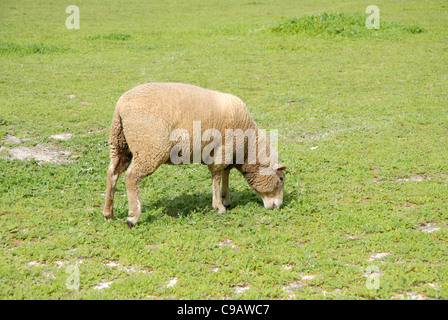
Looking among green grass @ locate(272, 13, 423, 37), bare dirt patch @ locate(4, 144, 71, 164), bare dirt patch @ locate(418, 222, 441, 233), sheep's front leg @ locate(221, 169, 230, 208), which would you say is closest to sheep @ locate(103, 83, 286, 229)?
sheep's front leg @ locate(221, 169, 230, 208)

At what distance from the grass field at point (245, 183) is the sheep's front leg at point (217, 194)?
122mm

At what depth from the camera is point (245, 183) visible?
8469 millimetres

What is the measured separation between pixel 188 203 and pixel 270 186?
4.37 ft

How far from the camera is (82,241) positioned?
20.3 ft

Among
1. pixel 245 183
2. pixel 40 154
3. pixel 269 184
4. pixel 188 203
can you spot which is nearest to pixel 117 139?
pixel 188 203

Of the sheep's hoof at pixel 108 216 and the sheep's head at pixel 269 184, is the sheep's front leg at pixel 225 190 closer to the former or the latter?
the sheep's head at pixel 269 184

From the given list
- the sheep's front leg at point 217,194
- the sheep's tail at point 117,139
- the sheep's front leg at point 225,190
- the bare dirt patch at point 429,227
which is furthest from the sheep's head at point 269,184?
the bare dirt patch at point 429,227

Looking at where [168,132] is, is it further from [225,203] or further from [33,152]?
[33,152]

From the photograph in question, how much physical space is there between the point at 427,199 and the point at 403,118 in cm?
451

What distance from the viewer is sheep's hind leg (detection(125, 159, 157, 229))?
636cm

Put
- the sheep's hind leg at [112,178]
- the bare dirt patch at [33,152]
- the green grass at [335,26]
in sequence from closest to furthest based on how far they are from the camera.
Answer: the sheep's hind leg at [112,178] → the bare dirt patch at [33,152] → the green grass at [335,26]

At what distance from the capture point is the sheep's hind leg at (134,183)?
6355 millimetres

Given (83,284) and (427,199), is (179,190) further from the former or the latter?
(427,199)
